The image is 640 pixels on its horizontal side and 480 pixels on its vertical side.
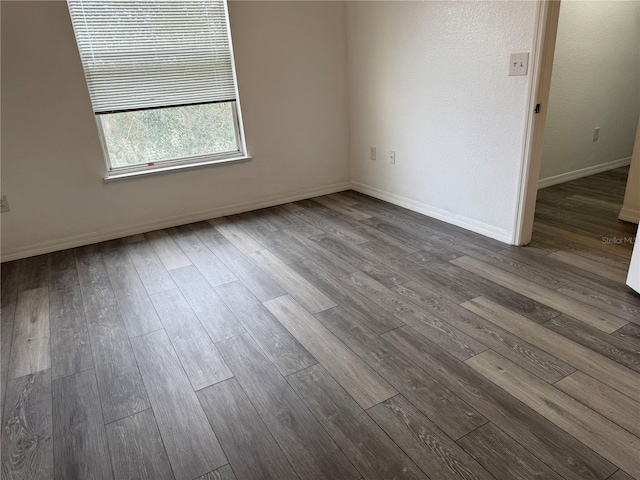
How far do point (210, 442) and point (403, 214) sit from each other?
253 centimetres

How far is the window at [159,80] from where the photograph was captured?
3.01 m

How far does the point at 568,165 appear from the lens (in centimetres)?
413

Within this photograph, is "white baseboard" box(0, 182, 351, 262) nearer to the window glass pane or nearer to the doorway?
the window glass pane

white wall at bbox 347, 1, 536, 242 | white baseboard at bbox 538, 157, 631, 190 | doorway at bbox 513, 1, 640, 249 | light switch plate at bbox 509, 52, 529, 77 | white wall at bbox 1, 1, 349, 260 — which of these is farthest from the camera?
white baseboard at bbox 538, 157, 631, 190

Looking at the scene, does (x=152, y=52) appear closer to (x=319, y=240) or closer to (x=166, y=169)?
(x=166, y=169)

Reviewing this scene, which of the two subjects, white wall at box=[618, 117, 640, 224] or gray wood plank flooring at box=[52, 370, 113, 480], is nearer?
gray wood plank flooring at box=[52, 370, 113, 480]

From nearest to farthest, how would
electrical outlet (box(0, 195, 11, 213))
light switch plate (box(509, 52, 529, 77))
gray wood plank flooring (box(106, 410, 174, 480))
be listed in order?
gray wood plank flooring (box(106, 410, 174, 480))
light switch plate (box(509, 52, 529, 77))
electrical outlet (box(0, 195, 11, 213))

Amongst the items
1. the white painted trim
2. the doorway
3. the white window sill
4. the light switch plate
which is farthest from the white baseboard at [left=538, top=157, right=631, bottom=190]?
the white window sill

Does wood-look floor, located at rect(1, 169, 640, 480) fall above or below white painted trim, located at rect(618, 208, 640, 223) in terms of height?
below

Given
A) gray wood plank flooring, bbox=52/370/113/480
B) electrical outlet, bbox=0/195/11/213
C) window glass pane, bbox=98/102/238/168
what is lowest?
gray wood plank flooring, bbox=52/370/113/480

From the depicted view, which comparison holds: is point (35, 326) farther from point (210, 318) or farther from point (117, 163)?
point (117, 163)

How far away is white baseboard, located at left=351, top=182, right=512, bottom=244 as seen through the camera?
2.94 m

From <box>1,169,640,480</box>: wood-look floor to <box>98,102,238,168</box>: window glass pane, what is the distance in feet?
2.73

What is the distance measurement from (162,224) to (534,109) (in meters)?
2.82
